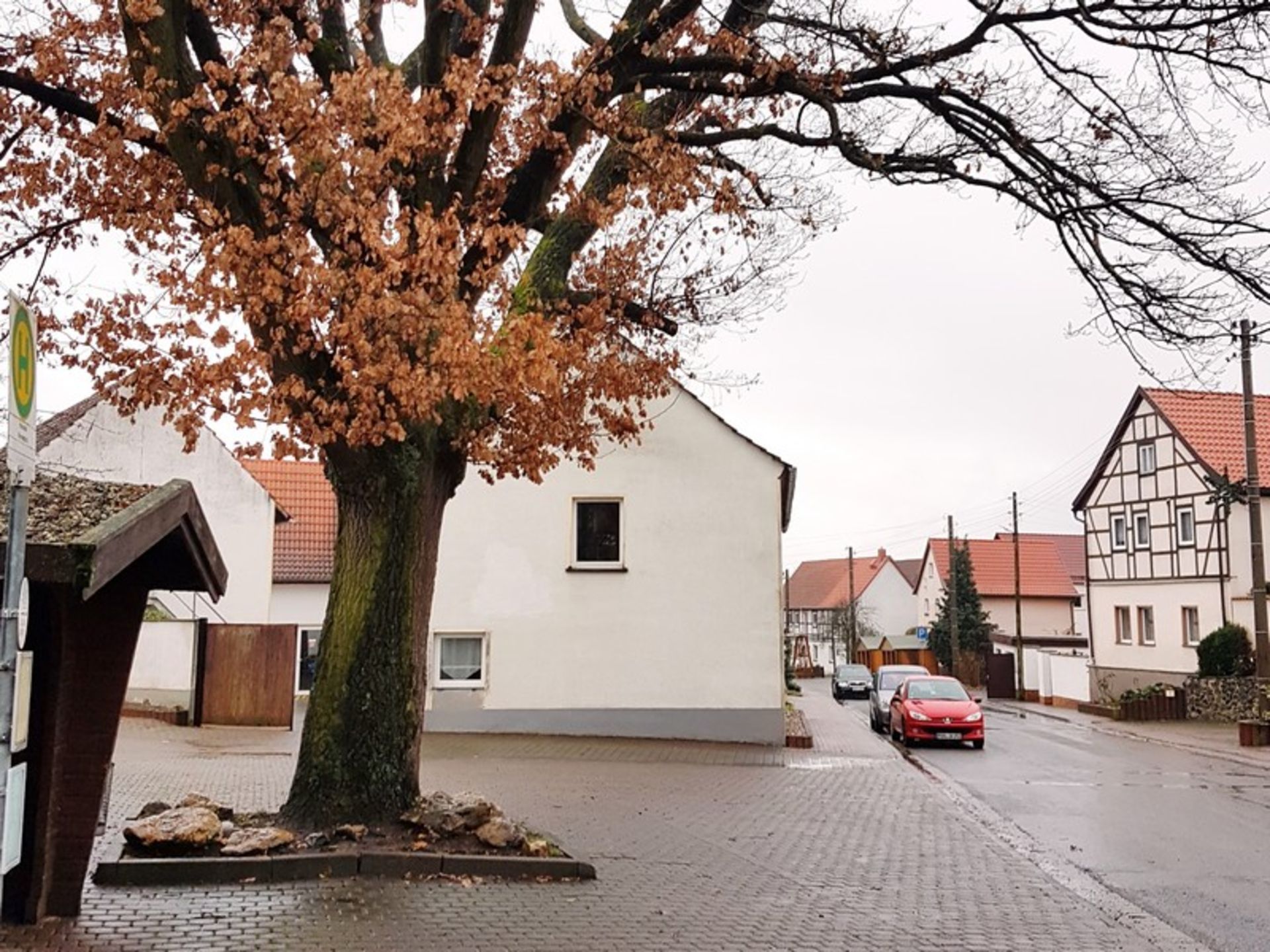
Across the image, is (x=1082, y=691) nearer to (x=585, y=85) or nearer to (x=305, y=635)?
(x=305, y=635)

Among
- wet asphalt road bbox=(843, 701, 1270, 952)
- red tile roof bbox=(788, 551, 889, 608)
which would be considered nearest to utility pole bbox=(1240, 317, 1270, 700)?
wet asphalt road bbox=(843, 701, 1270, 952)

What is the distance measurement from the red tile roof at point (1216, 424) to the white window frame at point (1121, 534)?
4.45 meters

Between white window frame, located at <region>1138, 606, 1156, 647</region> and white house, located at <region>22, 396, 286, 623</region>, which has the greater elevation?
white house, located at <region>22, 396, 286, 623</region>

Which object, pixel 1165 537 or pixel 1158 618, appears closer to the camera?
pixel 1158 618

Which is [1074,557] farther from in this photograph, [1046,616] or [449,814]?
[449,814]

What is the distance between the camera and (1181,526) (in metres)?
40.2

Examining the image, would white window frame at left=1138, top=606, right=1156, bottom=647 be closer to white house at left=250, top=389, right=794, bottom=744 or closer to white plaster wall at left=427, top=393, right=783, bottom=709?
white house at left=250, top=389, right=794, bottom=744

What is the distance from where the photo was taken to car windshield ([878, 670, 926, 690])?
33.4 metres

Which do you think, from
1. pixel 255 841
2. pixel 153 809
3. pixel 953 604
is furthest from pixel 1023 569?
pixel 255 841

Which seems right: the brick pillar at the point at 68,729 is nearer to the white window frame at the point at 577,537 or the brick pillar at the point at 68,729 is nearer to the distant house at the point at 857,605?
the white window frame at the point at 577,537

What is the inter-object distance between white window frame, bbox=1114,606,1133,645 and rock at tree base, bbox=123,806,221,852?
127 feet

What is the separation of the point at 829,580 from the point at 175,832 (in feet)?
295

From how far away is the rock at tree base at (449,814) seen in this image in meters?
10.1

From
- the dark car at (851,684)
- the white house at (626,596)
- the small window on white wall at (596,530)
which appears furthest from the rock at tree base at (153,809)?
the dark car at (851,684)
